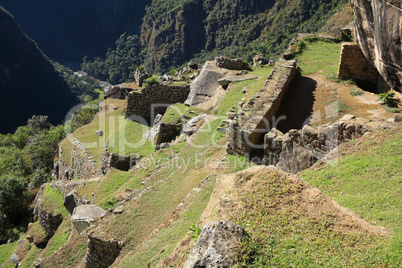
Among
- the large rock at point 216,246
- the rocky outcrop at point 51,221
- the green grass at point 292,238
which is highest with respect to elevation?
the large rock at point 216,246

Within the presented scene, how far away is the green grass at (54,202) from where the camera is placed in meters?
15.6

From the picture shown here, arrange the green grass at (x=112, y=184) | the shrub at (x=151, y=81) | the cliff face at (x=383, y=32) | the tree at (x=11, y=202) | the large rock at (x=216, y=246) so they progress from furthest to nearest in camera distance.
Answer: the tree at (x=11, y=202) < the shrub at (x=151, y=81) < the green grass at (x=112, y=184) < the cliff face at (x=383, y=32) < the large rock at (x=216, y=246)

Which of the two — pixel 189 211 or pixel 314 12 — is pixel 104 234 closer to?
pixel 189 211

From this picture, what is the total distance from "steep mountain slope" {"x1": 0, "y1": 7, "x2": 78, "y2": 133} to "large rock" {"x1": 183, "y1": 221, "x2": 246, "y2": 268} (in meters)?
107

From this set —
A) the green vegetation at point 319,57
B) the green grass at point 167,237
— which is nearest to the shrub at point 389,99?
the green vegetation at point 319,57

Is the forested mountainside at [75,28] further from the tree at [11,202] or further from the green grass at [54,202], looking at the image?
the green grass at [54,202]

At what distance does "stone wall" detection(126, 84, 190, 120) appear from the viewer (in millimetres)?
Answer: 19328

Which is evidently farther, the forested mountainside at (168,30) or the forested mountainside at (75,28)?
the forested mountainside at (75,28)

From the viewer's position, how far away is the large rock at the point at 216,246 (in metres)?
3.78

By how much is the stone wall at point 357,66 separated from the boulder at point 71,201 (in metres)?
14.1

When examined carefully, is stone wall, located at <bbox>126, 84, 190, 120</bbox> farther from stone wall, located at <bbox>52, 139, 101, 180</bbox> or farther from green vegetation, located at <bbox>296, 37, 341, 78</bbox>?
green vegetation, located at <bbox>296, 37, 341, 78</bbox>

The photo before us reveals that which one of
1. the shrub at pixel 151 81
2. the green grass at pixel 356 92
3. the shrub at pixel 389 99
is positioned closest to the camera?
the shrub at pixel 389 99

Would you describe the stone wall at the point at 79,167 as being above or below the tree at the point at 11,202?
above

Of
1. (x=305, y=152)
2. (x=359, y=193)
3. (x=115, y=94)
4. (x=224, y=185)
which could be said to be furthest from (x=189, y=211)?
(x=115, y=94)
